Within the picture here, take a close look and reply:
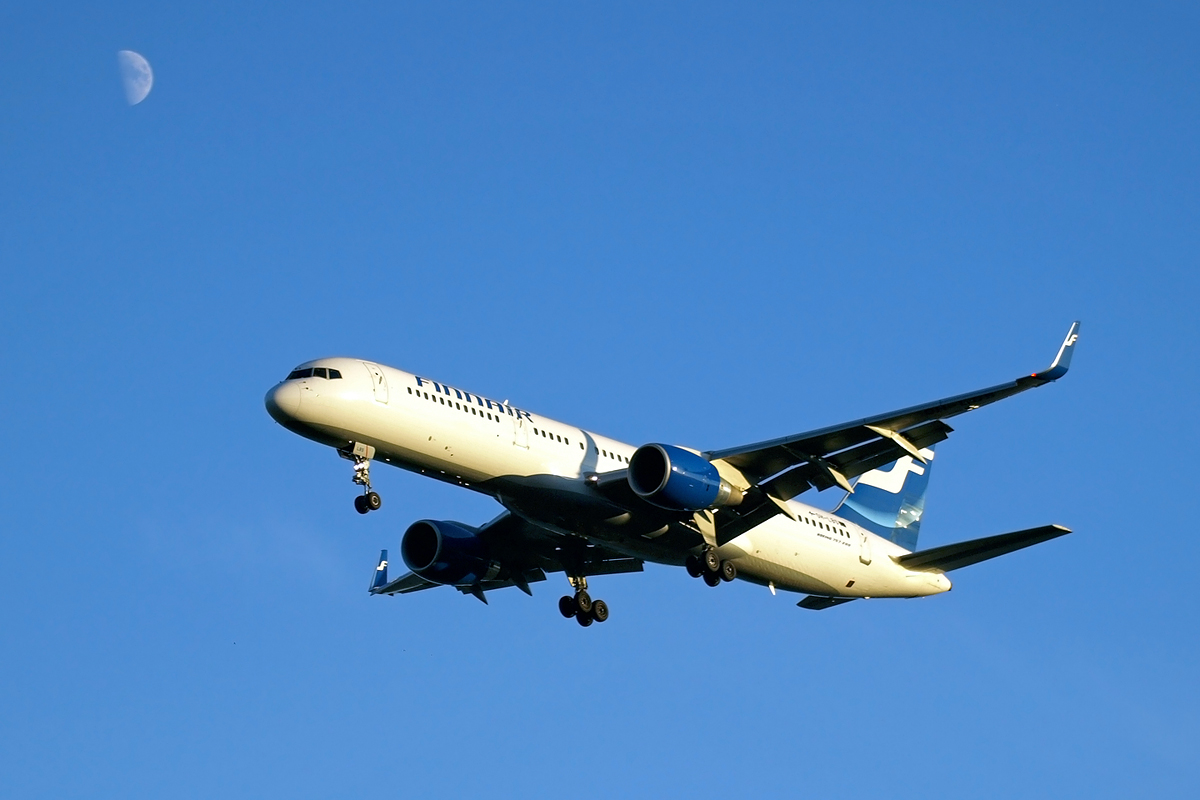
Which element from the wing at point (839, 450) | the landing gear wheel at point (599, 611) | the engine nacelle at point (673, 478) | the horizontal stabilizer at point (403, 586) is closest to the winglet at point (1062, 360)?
the wing at point (839, 450)

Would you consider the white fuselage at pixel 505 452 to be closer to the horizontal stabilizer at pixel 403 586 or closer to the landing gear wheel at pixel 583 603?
the landing gear wheel at pixel 583 603

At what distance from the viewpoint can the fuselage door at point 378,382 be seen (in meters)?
34.7

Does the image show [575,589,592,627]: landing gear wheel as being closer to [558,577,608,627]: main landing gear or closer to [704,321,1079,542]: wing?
[558,577,608,627]: main landing gear

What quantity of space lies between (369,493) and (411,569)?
898cm

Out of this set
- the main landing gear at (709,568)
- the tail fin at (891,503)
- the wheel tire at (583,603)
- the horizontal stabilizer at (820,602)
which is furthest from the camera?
the tail fin at (891,503)

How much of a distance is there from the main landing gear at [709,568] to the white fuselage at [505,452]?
0.34 meters

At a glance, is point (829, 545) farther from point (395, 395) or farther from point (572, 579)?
point (395, 395)

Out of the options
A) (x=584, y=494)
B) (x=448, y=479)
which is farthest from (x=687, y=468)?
(x=448, y=479)

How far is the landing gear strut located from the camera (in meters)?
34.7

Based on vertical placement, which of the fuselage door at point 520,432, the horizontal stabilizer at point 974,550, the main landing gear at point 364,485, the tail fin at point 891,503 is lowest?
the main landing gear at point 364,485

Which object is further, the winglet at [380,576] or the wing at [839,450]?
the winglet at [380,576]

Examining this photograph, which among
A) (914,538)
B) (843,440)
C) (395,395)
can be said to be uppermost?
(914,538)

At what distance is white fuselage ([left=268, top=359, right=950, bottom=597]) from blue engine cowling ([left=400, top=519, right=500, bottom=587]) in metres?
5.70

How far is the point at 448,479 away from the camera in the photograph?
119ft
